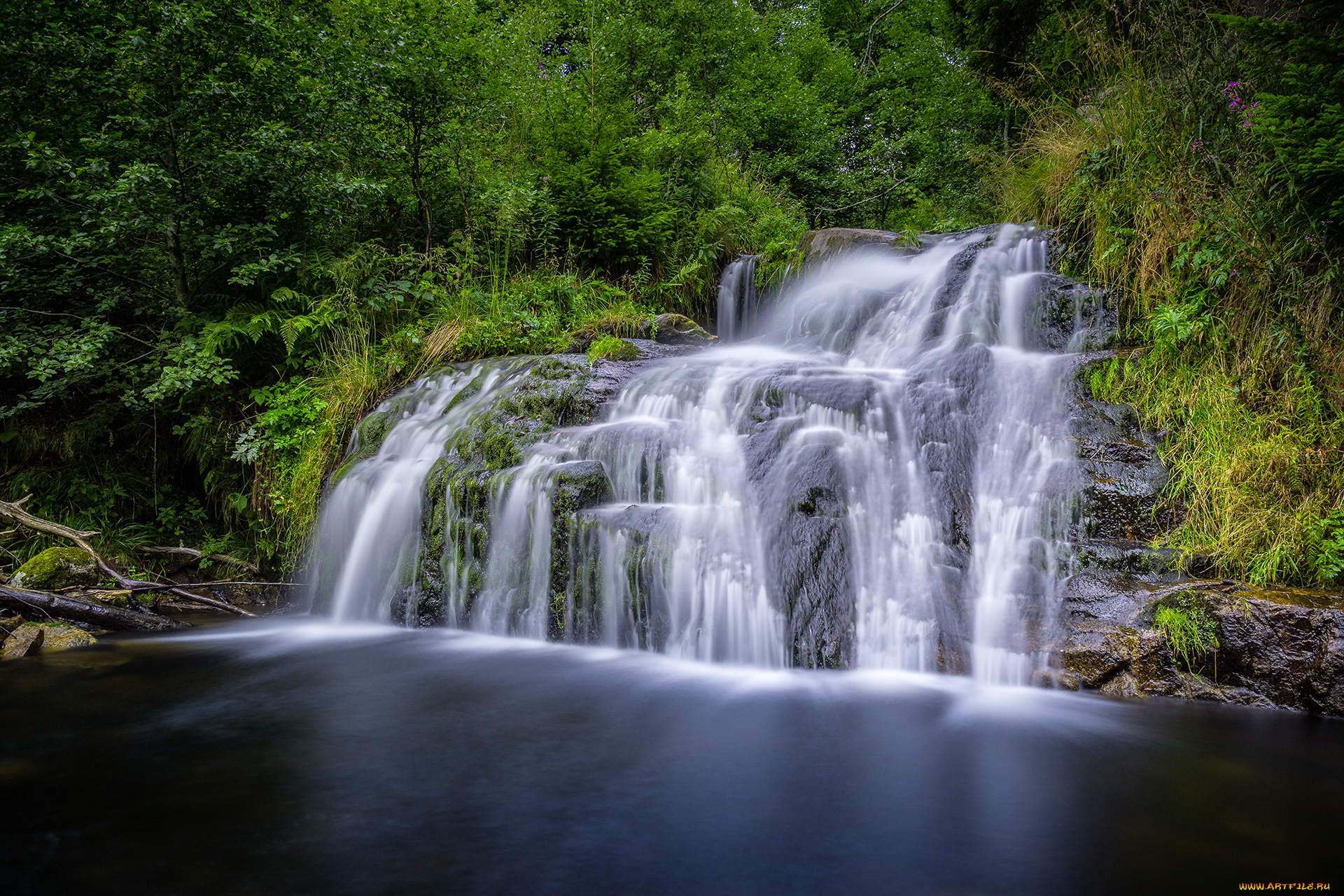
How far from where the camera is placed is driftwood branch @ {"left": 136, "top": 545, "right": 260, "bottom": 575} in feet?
20.6

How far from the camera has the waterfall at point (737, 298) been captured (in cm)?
1009

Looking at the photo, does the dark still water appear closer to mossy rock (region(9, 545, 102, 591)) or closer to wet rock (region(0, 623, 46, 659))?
wet rock (region(0, 623, 46, 659))

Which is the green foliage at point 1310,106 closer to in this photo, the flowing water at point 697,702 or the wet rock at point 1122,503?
the wet rock at point 1122,503

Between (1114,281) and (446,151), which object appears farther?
(446,151)

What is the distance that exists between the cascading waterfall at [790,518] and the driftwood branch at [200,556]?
47.5 inches

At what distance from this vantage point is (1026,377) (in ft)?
17.3

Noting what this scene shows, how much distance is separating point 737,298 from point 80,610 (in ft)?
27.1

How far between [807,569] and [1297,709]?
2.56m

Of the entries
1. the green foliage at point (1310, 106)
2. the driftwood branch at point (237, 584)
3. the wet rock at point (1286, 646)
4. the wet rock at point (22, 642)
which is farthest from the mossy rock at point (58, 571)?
the green foliage at point (1310, 106)

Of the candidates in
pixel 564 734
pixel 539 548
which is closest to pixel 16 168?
pixel 539 548

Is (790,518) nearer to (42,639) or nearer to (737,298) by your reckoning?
(42,639)

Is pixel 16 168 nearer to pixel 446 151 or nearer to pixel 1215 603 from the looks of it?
pixel 446 151

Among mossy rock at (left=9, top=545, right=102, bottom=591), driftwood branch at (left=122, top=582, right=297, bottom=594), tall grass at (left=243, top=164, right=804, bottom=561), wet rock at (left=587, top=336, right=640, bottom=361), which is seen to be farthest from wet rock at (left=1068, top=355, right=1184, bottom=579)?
mossy rock at (left=9, top=545, right=102, bottom=591)

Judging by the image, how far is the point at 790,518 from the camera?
4.60 meters
